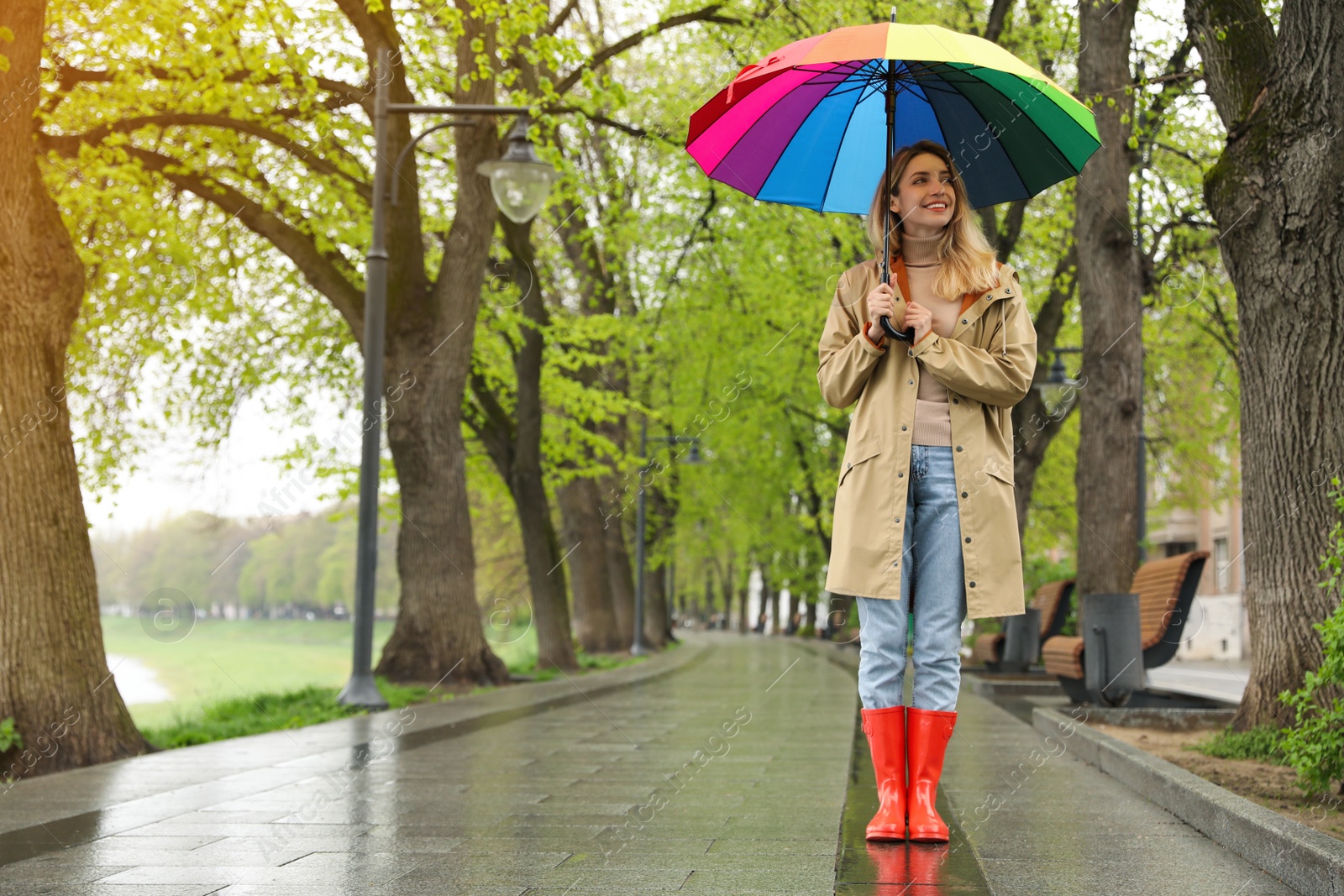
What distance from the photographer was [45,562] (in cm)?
697

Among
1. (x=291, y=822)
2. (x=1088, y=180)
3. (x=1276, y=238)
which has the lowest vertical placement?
(x=291, y=822)

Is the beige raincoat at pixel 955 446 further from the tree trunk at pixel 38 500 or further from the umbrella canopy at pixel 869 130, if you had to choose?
the tree trunk at pixel 38 500

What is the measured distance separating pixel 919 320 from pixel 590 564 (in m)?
19.1

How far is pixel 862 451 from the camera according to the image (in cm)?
427

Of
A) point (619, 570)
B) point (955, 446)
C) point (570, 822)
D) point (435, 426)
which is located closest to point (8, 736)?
point (570, 822)

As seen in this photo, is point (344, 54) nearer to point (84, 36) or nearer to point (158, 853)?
point (84, 36)

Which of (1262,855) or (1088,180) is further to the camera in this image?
(1088,180)

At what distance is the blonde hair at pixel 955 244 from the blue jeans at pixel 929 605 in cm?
56

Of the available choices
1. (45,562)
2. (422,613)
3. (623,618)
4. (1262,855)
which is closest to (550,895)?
(1262,855)

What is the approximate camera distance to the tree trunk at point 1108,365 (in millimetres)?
12727

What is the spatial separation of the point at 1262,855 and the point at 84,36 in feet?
38.2

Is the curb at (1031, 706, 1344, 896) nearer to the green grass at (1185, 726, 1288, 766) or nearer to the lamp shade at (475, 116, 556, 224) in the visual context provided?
the green grass at (1185, 726, 1288, 766)

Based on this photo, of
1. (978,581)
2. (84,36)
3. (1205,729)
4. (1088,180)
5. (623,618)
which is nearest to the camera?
(978,581)

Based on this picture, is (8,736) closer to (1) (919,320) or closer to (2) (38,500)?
(2) (38,500)
